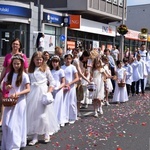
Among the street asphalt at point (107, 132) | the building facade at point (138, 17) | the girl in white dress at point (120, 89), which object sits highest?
the building facade at point (138, 17)

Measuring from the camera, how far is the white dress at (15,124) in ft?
19.6

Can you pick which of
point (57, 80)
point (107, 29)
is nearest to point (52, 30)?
point (107, 29)

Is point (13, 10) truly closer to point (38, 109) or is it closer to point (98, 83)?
point (98, 83)

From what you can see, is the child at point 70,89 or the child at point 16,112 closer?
the child at point 16,112

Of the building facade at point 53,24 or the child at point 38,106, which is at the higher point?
the building facade at point 53,24

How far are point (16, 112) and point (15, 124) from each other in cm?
20

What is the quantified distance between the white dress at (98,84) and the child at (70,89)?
3.62ft

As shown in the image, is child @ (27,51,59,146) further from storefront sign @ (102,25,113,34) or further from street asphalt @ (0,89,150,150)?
storefront sign @ (102,25,113,34)

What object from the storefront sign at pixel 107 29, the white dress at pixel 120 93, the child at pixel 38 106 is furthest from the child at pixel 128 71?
the storefront sign at pixel 107 29

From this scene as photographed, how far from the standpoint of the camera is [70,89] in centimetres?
891

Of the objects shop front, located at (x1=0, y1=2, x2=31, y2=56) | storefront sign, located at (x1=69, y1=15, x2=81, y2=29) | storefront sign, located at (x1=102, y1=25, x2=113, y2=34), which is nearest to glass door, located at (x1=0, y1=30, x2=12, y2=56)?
shop front, located at (x1=0, y1=2, x2=31, y2=56)

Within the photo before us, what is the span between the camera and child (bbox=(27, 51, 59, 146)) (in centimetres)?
670

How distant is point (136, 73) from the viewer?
50.5ft

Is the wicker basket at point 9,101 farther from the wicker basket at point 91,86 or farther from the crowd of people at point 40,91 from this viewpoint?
the wicker basket at point 91,86
